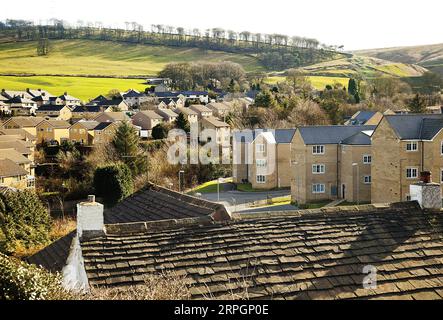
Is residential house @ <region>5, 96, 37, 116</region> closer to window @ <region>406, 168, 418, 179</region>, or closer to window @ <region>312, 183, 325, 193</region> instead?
window @ <region>312, 183, 325, 193</region>

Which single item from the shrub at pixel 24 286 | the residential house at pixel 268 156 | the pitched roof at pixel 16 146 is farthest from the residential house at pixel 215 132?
the shrub at pixel 24 286

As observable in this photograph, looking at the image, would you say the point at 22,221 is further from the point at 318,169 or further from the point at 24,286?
the point at 24,286

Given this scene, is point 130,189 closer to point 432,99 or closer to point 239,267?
point 239,267

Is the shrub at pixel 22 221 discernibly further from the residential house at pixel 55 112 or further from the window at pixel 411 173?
the residential house at pixel 55 112

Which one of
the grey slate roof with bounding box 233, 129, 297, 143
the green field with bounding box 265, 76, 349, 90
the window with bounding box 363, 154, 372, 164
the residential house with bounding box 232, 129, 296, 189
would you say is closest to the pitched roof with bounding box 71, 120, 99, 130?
the grey slate roof with bounding box 233, 129, 297, 143
